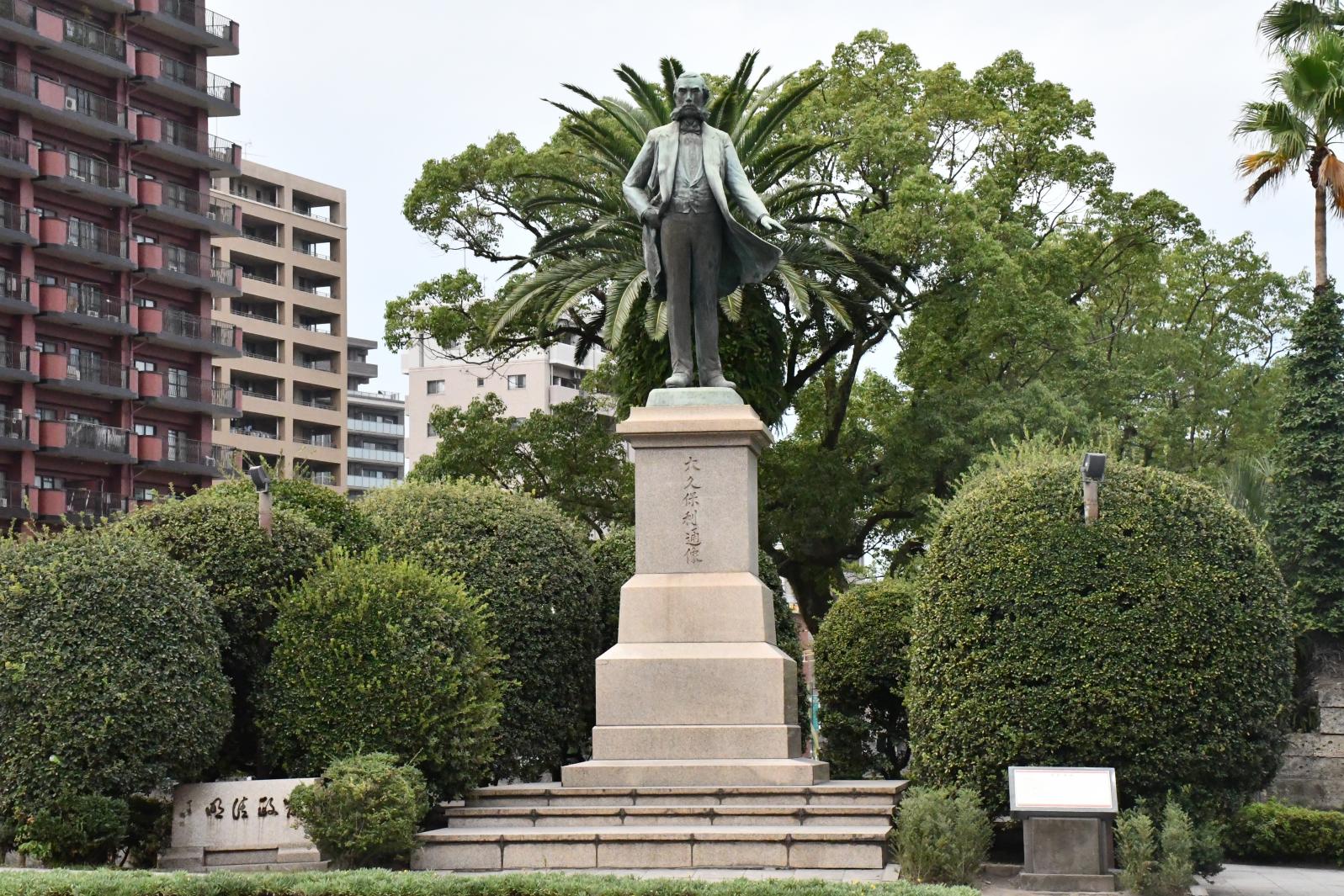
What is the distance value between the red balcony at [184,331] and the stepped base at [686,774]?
166ft

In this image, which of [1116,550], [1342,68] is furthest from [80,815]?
[1342,68]

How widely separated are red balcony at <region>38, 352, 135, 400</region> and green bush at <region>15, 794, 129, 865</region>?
4517cm

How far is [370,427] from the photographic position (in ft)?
406

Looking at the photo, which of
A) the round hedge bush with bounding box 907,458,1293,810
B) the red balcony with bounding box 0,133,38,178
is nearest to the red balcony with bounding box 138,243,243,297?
the red balcony with bounding box 0,133,38,178

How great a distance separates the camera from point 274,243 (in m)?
95.0

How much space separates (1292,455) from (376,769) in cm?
2139

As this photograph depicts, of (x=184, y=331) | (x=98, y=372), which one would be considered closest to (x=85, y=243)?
(x=98, y=372)

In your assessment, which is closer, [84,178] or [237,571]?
[237,571]

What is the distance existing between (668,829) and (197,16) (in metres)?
59.0

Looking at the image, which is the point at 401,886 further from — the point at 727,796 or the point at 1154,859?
the point at 1154,859

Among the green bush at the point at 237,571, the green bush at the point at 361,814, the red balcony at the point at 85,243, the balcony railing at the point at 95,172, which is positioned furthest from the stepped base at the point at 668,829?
the balcony railing at the point at 95,172

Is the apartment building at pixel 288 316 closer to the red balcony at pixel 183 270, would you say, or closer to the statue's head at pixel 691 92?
the red balcony at pixel 183 270

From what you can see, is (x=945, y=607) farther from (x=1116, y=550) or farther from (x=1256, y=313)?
(x=1256, y=313)

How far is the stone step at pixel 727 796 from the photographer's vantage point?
49.1 ft
